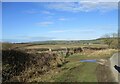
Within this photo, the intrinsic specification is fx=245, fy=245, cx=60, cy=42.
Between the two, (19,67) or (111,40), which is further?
(111,40)

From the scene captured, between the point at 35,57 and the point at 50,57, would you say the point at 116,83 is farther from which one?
the point at 50,57

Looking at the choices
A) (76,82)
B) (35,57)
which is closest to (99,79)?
(76,82)

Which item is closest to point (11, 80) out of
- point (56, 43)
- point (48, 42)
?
point (48, 42)

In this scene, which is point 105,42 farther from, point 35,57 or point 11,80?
point 11,80

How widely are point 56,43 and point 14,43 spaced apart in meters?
14.4

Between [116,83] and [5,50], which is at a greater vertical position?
[5,50]

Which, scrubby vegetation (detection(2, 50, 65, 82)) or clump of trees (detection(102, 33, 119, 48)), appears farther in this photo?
clump of trees (detection(102, 33, 119, 48))

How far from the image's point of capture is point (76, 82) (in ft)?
42.7

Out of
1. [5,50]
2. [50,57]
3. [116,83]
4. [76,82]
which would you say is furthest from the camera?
[50,57]

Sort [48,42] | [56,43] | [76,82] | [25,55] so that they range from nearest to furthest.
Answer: [76,82] < [25,55] < [48,42] < [56,43]

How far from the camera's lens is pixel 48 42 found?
30.4 metres

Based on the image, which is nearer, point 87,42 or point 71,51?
point 71,51

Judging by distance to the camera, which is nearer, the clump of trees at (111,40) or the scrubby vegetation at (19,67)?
the scrubby vegetation at (19,67)

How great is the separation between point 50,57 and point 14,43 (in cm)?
485
